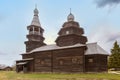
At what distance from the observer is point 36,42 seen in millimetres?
44688

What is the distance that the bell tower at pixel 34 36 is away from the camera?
4459cm

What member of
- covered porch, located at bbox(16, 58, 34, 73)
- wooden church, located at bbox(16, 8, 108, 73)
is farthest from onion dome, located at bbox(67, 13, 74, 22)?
covered porch, located at bbox(16, 58, 34, 73)

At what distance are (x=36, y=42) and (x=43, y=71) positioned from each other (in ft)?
35.1

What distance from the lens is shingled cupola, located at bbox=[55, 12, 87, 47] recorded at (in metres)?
33.5

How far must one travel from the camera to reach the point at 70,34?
33438 millimetres

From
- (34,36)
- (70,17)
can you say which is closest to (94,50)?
(70,17)

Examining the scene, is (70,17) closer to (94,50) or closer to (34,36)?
(94,50)

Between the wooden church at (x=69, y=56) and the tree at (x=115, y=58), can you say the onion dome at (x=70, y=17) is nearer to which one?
the wooden church at (x=69, y=56)

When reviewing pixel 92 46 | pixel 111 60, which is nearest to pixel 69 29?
pixel 92 46

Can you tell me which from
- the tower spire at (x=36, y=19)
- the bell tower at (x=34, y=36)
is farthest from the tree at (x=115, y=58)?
the tower spire at (x=36, y=19)

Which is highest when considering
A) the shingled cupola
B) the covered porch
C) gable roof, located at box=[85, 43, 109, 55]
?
the shingled cupola

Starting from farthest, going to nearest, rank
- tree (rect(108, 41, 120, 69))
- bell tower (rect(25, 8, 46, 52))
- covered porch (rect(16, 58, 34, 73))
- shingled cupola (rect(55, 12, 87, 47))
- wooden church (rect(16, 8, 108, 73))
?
1. bell tower (rect(25, 8, 46, 52))
2. tree (rect(108, 41, 120, 69))
3. covered porch (rect(16, 58, 34, 73))
4. shingled cupola (rect(55, 12, 87, 47))
5. wooden church (rect(16, 8, 108, 73))

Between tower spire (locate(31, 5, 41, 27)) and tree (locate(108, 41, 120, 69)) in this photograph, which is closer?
tree (locate(108, 41, 120, 69))

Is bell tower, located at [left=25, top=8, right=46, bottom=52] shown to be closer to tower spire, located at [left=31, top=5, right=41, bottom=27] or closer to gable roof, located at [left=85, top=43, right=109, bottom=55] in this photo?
tower spire, located at [left=31, top=5, right=41, bottom=27]
